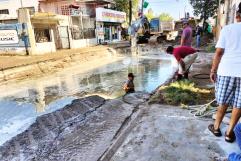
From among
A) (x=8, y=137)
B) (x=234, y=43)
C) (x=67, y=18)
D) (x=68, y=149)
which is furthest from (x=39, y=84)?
(x=67, y=18)

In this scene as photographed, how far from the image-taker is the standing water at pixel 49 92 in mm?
5906

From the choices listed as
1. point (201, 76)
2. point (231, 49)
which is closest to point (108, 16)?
point (201, 76)

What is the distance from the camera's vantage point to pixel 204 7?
29.5m

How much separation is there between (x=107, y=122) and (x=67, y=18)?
19468 millimetres

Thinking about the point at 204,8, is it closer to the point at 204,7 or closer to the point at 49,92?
the point at 204,7

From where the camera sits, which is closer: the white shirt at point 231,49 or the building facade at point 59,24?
the white shirt at point 231,49

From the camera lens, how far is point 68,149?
4121mm

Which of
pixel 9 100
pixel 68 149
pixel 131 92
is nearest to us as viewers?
pixel 68 149

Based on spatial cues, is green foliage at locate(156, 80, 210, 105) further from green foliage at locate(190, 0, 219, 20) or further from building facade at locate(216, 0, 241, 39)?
green foliage at locate(190, 0, 219, 20)

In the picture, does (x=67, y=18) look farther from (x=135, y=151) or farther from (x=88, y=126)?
(x=135, y=151)

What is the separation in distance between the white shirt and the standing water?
407cm

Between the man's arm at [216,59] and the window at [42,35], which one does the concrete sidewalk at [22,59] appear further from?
the man's arm at [216,59]

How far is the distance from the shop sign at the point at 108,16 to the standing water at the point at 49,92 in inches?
696

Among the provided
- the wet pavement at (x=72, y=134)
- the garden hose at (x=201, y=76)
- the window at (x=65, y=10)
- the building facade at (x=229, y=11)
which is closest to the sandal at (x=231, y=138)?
the wet pavement at (x=72, y=134)
